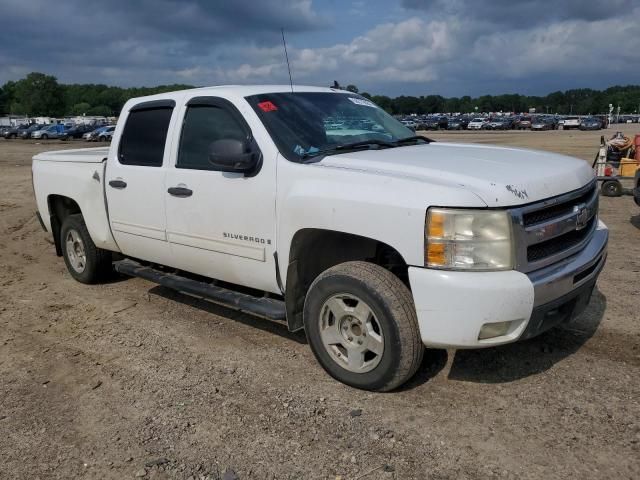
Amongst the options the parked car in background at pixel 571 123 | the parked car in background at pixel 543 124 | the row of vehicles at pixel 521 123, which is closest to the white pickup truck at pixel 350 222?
the row of vehicles at pixel 521 123

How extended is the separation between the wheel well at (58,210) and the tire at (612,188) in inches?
396

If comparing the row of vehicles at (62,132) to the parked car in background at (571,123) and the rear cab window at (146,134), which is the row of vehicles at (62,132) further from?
the rear cab window at (146,134)

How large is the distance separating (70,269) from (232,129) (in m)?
3.17

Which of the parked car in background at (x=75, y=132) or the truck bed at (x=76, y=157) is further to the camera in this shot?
the parked car in background at (x=75, y=132)

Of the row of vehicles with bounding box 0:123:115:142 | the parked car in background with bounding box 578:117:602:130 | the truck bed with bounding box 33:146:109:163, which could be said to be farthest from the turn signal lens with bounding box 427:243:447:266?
the parked car in background with bounding box 578:117:602:130

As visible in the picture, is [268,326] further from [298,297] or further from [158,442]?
[158,442]

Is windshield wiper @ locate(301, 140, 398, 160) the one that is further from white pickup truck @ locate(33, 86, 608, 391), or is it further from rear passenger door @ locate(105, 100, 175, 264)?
rear passenger door @ locate(105, 100, 175, 264)

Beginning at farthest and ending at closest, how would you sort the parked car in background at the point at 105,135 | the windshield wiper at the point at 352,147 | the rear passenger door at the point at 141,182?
1. the parked car in background at the point at 105,135
2. the rear passenger door at the point at 141,182
3. the windshield wiper at the point at 352,147

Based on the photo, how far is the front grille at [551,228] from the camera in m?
3.12

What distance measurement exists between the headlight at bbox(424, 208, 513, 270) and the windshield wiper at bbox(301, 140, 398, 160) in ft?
3.57

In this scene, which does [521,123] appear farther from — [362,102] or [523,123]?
[362,102]

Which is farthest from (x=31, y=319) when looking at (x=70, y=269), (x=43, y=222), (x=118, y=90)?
(x=118, y=90)

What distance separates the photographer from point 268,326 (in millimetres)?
4848

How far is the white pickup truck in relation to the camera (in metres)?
3.10
